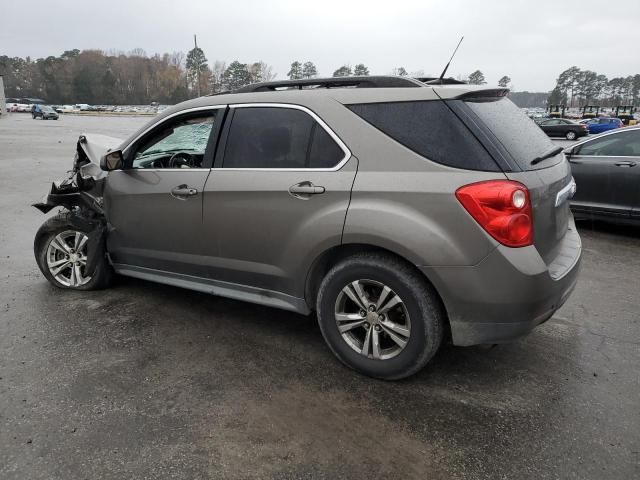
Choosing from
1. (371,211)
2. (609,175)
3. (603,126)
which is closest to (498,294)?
(371,211)

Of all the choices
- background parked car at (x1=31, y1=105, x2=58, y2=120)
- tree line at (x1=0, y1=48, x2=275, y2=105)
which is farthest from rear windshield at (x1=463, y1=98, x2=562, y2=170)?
tree line at (x1=0, y1=48, x2=275, y2=105)

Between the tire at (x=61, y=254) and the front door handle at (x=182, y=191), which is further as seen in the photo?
the tire at (x=61, y=254)

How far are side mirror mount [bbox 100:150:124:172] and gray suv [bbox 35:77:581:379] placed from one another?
0.04 feet

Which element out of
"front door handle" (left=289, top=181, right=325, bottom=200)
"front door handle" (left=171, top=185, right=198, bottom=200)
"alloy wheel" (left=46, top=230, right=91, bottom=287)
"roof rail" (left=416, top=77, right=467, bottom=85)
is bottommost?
"alloy wheel" (left=46, top=230, right=91, bottom=287)

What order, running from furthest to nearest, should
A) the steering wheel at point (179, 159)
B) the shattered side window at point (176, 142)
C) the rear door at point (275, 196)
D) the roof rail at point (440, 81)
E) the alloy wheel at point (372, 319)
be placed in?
the steering wheel at point (179, 159) < the shattered side window at point (176, 142) < the roof rail at point (440, 81) < the rear door at point (275, 196) < the alloy wheel at point (372, 319)

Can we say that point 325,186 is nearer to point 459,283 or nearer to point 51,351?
point 459,283

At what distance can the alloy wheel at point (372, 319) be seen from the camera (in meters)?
2.87

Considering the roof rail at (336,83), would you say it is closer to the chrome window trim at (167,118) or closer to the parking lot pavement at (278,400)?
the chrome window trim at (167,118)

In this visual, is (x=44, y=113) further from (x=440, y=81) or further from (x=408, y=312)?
(x=408, y=312)

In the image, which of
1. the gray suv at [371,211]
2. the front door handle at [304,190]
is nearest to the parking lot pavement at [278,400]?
the gray suv at [371,211]

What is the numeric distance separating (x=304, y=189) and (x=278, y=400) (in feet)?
4.21

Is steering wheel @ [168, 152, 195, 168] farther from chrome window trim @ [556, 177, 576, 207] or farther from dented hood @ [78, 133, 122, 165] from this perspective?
chrome window trim @ [556, 177, 576, 207]

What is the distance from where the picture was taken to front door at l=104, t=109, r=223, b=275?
3.58 m

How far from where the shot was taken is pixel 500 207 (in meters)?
2.55
